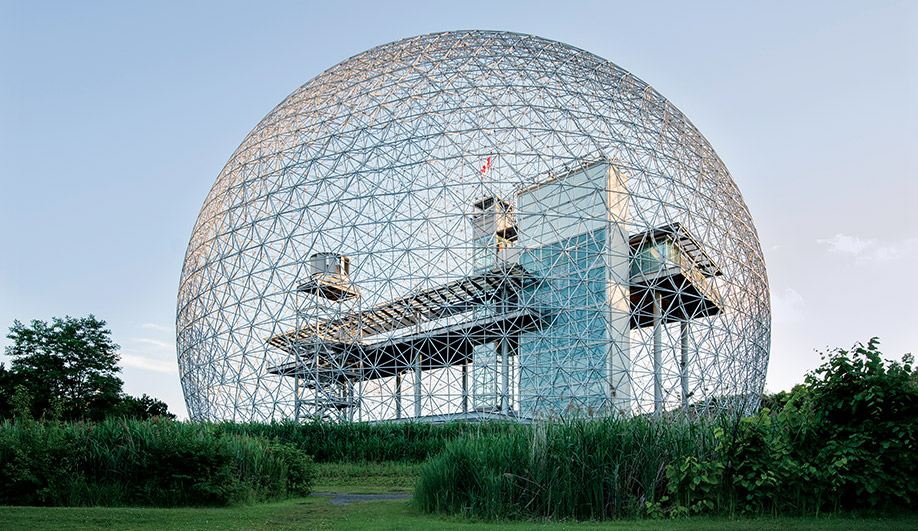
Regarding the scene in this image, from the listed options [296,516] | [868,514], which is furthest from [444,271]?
[868,514]

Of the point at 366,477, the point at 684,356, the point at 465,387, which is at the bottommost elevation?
the point at 366,477

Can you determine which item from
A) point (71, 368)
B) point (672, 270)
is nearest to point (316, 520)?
point (672, 270)

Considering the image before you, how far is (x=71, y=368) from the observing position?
28094mm

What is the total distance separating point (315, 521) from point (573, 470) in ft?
9.98

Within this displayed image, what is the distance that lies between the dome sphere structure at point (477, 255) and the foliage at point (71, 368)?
329 centimetres

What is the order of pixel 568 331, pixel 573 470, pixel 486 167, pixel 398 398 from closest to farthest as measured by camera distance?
1. pixel 573 470
2. pixel 568 331
3. pixel 398 398
4. pixel 486 167

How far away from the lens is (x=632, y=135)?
2616 cm

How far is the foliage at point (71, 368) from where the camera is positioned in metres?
26.9

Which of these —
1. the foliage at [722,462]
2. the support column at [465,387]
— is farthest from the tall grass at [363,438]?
the foliage at [722,462]

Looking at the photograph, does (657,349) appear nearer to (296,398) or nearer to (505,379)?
(505,379)

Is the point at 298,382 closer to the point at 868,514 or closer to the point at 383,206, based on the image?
the point at 383,206

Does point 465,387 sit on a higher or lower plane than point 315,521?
higher

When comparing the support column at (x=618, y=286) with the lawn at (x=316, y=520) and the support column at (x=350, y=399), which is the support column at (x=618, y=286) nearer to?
the support column at (x=350, y=399)

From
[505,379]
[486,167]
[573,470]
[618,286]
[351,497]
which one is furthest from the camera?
[486,167]
